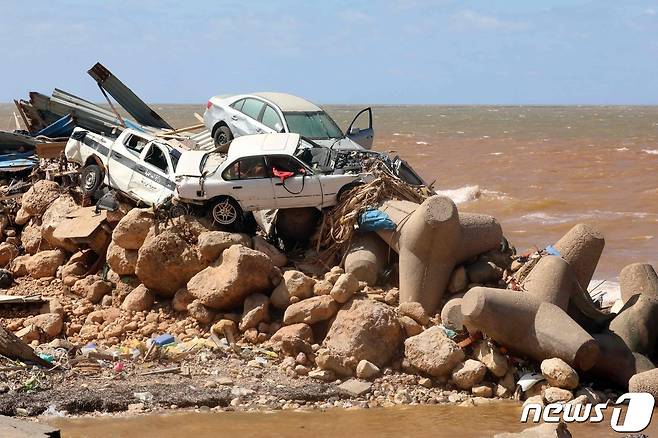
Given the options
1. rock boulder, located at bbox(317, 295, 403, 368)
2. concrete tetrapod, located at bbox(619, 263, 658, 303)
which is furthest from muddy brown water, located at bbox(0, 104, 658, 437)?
concrete tetrapod, located at bbox(619, 263, 658, 303)

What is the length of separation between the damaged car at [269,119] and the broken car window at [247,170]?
305 centimetres

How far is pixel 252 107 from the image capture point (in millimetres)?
17516

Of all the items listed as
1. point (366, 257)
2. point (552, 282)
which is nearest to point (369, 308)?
point (366, 257)

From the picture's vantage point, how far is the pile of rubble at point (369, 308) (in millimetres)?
10672

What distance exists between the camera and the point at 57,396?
32.2ft

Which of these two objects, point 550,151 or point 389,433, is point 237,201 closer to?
point 389,433

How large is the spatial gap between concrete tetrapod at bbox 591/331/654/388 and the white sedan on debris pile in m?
4.33

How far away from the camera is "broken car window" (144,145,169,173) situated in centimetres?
1473

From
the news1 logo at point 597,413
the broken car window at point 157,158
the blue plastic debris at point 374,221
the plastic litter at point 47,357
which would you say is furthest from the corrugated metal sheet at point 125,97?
the news1 logo at point 597,413

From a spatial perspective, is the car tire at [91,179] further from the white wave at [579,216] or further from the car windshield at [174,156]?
the white wave at [579,216]

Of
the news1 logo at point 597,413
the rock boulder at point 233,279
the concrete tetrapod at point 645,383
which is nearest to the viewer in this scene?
the news1 logo at point 597,413

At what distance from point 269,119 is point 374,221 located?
515 centimetres

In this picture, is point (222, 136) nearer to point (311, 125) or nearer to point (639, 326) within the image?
point (311, 125)

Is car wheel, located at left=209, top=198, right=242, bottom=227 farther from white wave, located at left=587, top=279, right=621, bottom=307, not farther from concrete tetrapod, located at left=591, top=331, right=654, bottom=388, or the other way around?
white wave, located at left=587, top=279, right=621, bottom=307
